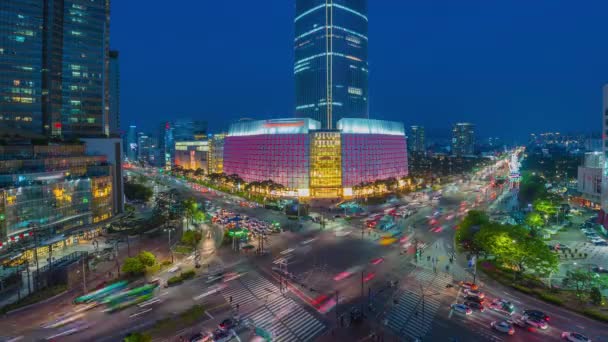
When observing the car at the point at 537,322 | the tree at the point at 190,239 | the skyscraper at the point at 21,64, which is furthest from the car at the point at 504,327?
the skyscraper at the point at 21,64

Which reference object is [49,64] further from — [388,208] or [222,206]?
[388,208]

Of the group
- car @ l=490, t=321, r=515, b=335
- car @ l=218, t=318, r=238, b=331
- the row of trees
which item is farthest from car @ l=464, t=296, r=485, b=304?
car @ l=218, t=318, r=238, b=331

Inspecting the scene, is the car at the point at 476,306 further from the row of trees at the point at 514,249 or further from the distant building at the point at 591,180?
the distant building at the point at 591,180

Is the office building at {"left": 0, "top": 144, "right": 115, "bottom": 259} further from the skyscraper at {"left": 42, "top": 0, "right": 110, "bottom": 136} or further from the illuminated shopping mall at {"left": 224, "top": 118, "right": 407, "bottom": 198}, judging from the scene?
the illuminated shopping mall at {"left": 224, "top": 118, "right": 407, "bottom": 198}

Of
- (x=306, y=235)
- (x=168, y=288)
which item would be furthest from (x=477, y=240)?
(x=168, y=288)

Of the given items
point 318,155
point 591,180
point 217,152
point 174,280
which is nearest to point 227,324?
point 174,280

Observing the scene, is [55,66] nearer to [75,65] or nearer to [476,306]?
[75,65]

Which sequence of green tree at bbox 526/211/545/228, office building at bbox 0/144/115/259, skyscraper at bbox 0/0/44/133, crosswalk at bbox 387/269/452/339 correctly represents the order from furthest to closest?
skyscraper at bbox 0/0/44/133 → green tree at bbox 526/211/545/228 → office building at bbox 0/144/115/259 → crosswalk at bbox 387/269/452/339
